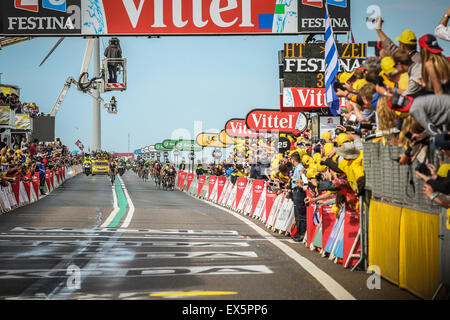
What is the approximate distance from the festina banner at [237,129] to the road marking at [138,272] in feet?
70.6

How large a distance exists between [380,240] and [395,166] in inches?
42.4

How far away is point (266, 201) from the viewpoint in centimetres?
1789

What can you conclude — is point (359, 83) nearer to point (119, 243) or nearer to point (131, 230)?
point (119, 243)

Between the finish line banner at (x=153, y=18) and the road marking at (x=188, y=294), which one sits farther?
the finish line banner at (x=153, y=18)

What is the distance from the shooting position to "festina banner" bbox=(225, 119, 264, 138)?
31.0 metres

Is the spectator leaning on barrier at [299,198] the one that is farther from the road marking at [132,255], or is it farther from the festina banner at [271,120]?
the festina banner at [271,120]

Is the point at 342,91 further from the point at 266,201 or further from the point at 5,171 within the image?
the point at 5,171

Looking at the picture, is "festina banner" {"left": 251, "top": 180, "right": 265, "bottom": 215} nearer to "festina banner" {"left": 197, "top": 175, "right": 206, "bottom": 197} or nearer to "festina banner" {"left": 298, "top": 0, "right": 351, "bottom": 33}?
"festina banner" {"left": 298, "top": 0, "right": 351, "bottom": 33}

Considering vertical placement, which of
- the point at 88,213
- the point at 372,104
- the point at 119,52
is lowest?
the point at 88,213

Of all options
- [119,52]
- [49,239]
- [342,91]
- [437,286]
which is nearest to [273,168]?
[49,239]

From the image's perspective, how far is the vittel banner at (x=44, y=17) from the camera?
51.4ft

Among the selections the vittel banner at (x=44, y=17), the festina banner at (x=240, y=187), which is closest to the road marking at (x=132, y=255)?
the vittel banner at (x=44, y=17)

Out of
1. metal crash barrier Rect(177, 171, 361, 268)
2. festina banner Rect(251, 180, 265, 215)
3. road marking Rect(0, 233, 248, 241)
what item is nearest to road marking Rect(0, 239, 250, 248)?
road marking Rect(0, 233, 248, 241)

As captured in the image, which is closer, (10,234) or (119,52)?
(10,234)
